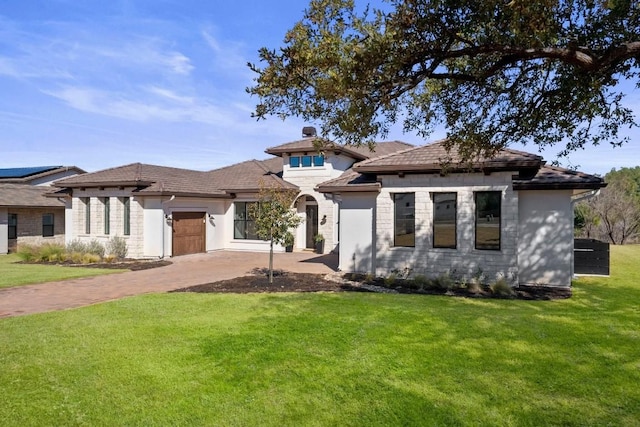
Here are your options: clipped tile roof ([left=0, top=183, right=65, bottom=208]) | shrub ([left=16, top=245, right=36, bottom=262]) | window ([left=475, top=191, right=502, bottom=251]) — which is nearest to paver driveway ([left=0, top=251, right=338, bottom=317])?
window ([left=475, top=191, right=502, bottom=251])

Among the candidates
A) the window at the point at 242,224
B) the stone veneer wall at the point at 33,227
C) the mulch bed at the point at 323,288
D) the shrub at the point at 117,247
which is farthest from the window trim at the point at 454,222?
the stone veneer wall at the point at 33,227

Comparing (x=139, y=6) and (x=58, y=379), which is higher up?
(x=139, y=6)

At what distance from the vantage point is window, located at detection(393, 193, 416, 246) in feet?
48.3

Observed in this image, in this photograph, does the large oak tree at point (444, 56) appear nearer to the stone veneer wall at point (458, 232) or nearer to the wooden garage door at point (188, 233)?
the stone veneer wall at point (458, 232)

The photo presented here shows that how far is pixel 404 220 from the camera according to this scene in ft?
48.9

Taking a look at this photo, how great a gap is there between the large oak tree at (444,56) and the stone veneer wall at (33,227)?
26.6m

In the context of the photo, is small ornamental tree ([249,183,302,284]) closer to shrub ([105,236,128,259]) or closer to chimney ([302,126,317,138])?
shrub ([105,236,128,259])

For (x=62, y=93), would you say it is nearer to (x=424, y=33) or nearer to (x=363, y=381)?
(x=424, y=33)

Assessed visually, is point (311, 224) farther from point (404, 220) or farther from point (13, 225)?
point (13, 225)

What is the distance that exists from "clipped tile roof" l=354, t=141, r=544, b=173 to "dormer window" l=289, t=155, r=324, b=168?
8742 millimetres

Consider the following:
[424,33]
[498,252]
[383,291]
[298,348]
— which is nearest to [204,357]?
[298,348]

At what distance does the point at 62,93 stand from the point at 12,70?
3001mm

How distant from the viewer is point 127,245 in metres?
21.1

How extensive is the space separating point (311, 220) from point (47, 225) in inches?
746
